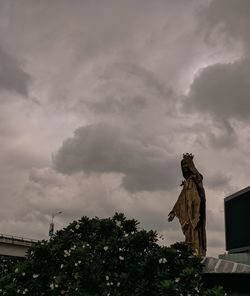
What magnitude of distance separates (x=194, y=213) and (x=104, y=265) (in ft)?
15.2

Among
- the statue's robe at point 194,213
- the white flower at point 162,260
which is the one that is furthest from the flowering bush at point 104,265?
the statue's robe at point 194,213

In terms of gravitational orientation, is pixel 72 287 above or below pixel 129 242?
below

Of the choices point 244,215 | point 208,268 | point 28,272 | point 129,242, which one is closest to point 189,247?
point 208,268

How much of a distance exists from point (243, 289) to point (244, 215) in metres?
20.7

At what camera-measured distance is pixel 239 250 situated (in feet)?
143

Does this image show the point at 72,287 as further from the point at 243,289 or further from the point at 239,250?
the point at 239,250

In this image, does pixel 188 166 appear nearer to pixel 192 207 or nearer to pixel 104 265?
pixel 192 207

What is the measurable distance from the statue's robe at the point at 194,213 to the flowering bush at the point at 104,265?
5.59 feet

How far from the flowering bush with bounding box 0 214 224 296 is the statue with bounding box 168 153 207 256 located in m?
1.73

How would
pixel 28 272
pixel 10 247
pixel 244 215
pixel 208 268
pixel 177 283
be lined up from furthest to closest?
1. pixel 10 247
2. pixel 244 215
3. pixel 28 272
4. pixel 208 268
5. pixel 177 283

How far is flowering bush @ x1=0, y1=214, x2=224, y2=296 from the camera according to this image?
22109mm

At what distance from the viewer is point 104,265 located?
23344 millimetres

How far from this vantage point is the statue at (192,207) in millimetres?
24641

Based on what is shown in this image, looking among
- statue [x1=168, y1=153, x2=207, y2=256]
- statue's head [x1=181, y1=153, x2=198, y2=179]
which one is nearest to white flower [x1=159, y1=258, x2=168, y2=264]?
statue [x1=168, y1=153, x2=207, y2=256]
